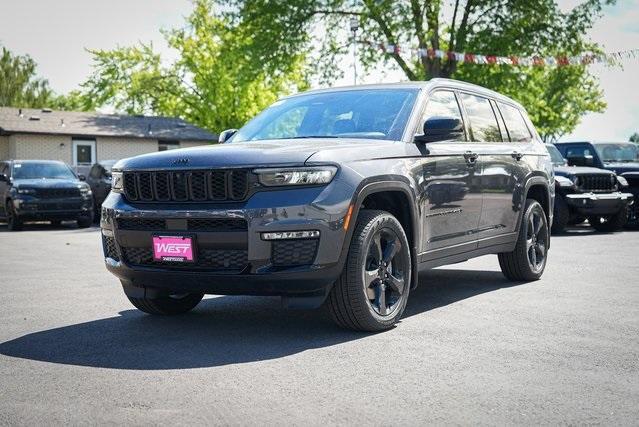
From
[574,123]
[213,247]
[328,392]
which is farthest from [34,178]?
[574,123]

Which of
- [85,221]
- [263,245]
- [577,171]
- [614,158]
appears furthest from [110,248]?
[85,221]

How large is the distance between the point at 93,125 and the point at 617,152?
34.2 metres

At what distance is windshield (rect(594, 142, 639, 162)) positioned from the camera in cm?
1880

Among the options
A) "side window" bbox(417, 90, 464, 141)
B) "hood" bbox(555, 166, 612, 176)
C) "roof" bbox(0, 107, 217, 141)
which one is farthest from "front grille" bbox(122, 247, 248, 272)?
"roof" bbox(0, 107, 217, 141)

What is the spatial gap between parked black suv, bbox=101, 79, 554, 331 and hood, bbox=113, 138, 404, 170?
11 millimetres

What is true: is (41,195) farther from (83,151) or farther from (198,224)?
(83,151)

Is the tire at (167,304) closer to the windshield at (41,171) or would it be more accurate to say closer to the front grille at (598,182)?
the front grille at (598,182)

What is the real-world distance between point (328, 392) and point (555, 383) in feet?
4.01

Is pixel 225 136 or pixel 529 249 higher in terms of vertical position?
pixel 225 136

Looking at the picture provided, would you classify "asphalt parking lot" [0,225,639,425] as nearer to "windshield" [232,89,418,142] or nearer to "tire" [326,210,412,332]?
"tire" [326,210,412,332]

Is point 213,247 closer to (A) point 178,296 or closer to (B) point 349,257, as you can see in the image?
(B) point 349,257

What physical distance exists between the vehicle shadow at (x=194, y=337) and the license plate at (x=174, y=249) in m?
0.56

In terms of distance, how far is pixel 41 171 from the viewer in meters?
21.5

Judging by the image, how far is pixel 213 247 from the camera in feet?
17.8
